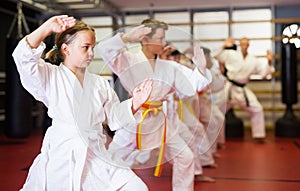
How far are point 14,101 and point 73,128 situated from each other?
10.1ft

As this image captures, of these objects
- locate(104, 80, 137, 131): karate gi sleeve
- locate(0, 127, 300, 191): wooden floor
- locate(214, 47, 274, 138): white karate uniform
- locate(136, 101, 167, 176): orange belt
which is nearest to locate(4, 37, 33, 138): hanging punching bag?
locate(0, 127, 300, 191): wooden floor

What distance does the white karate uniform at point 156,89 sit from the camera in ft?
5.50

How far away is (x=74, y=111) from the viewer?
4.69 ft

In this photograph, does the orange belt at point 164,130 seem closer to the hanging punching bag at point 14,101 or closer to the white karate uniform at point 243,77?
the hanging punching bag at point 14,101

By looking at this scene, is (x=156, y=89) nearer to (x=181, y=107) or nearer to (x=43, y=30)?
(x=181, y=107)

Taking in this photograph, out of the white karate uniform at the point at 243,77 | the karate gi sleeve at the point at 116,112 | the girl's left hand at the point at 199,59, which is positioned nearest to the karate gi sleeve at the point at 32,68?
the karate gi sleeve at the point at 116,112

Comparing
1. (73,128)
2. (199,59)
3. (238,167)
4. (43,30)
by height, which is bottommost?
(238,167)

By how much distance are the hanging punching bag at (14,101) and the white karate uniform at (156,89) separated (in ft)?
8.26

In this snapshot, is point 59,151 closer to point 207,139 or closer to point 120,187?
point 120,187

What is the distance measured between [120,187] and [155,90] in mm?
642

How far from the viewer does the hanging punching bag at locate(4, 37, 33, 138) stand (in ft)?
14.0

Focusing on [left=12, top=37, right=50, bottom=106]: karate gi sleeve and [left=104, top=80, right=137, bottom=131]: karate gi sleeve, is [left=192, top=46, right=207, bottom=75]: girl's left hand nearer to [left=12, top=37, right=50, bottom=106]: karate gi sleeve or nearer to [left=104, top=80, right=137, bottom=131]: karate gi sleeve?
[left=104, top=80, right=137, bottom=131]: karate gi sleeve

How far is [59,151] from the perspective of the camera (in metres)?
1.42

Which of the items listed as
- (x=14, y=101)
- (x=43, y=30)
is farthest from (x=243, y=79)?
(x=43, y=30)
